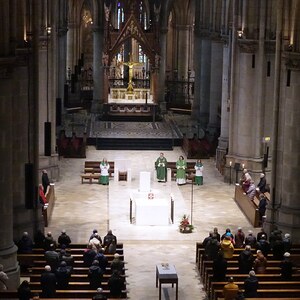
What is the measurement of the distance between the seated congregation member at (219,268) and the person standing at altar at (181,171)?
1649cm

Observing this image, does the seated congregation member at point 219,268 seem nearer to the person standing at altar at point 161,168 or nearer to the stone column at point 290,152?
the stone column at point 290,152

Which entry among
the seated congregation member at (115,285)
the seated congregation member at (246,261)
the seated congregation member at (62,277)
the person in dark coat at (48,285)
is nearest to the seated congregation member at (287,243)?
the seated congregation member at (246,261)

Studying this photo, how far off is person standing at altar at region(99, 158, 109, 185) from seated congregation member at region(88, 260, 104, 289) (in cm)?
1793

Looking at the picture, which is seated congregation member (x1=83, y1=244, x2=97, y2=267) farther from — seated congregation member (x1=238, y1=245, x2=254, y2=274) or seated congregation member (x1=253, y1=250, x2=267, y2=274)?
seated congregation member (x1=253, y1=250, x2=267, y2=274)

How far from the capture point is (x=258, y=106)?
4656 cm

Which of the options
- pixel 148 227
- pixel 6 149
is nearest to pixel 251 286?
pixel 6 149

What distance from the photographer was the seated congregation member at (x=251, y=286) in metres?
28.8

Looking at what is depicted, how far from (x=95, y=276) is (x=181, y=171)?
18.7 metres

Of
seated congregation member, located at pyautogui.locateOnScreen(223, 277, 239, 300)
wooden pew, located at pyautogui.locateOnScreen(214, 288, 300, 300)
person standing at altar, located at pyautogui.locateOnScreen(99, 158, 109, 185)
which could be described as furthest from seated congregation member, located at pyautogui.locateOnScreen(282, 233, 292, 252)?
person standing at altar, located at pyautogui.locateOnScreen(99, 158, 109, 185)

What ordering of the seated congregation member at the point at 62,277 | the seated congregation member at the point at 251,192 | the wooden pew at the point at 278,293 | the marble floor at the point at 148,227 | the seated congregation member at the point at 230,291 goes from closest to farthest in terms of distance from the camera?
the seated congregation member at the point at 230,291
the wooden pew at the point at 278,293
the seated congregation member at the point at 62,277
the marble floor at the point at 148,227
the seated congregation member at the point at 251,192

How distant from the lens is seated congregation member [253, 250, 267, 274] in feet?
103

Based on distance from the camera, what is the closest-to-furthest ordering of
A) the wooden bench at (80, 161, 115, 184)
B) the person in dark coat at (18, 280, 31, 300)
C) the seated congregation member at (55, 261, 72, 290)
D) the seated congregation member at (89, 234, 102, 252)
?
the person in dark coat at (18, 280, 31, 300)
the seated congregation member at (55, 261, 72, 290)
the seated congregation member at (89, 234, 102, 252)
the wooden bench at (80, 161, 115, 184)

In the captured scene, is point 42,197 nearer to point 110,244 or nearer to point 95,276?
point 110,244

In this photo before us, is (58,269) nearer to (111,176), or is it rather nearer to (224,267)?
(224,267)
